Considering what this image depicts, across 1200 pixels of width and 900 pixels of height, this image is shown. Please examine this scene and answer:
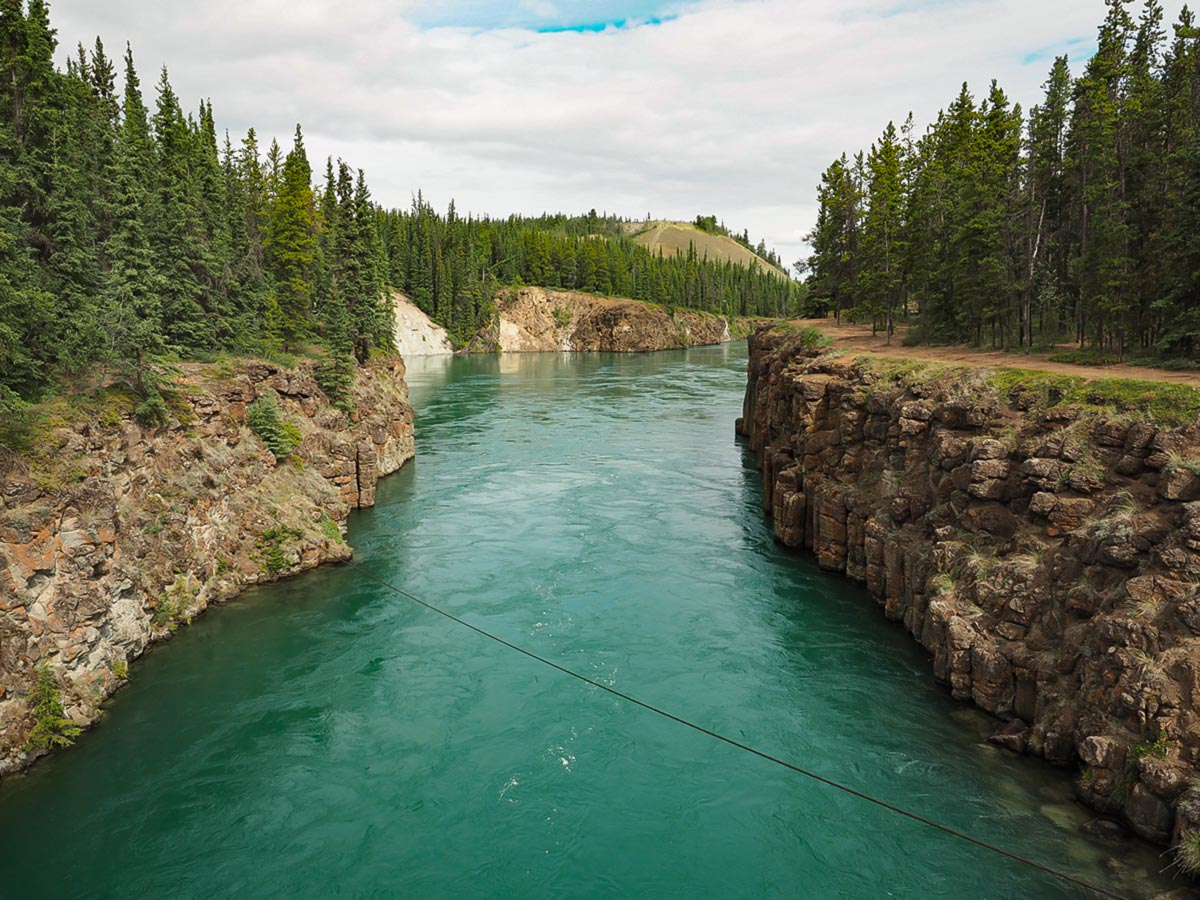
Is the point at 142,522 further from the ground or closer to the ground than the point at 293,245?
closer to the ground

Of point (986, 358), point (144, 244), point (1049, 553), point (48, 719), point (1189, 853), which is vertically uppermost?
point (144, 244)

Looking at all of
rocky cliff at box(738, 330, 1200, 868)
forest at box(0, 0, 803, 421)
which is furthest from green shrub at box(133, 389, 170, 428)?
rocky cliff at box(738, 330, 1200, 868)

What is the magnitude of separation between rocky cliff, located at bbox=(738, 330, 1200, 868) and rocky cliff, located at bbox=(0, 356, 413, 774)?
2349 centimetres

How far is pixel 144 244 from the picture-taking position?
28953mm

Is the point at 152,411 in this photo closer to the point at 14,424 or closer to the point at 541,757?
the point at 14,424

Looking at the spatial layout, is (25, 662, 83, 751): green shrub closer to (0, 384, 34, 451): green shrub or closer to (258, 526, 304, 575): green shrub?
(0, 384, 34, 451): green shrub

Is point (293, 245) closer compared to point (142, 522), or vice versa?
point (142, 522)

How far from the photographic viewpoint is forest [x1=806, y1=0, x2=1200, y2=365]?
30.2 meters

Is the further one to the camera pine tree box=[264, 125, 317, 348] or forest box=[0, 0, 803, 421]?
pine tree box=[264, 125, 317, 348]

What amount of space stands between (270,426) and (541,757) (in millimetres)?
21848

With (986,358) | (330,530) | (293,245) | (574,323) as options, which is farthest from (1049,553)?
(574,323)

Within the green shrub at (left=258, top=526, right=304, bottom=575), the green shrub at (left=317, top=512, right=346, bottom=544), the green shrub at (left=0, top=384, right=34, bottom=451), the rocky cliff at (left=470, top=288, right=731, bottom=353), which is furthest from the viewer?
the rocky cliff at (left=470, top=288, right=731, bottom=353)

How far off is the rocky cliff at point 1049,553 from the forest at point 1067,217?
374 inches

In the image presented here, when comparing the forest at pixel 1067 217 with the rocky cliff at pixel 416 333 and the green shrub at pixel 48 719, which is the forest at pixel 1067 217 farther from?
the rocky cliff at pixel 416 333
